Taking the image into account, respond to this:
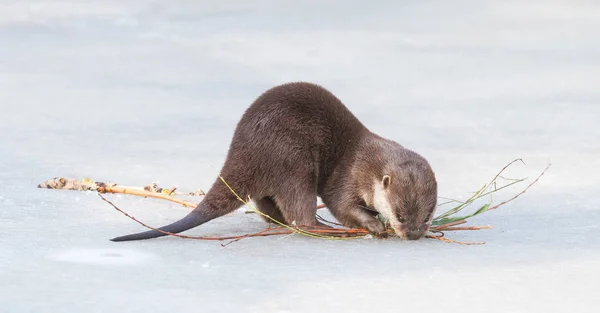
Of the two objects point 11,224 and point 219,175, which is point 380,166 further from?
point 11,224

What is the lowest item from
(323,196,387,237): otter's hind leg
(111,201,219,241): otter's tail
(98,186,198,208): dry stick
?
(111,201,219,241): otter's tail

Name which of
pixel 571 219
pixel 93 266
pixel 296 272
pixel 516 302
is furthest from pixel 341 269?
pixel 571 219

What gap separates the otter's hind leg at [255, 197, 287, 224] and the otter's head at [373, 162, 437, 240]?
705 millimetres

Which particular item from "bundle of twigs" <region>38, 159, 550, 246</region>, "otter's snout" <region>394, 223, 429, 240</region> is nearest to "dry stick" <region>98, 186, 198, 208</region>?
"bundle of twigs" <region>38, 159, 550, 246</region>

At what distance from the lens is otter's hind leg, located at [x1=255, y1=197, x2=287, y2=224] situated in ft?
17.7

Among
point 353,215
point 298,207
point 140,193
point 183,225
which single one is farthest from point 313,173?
point 140,193

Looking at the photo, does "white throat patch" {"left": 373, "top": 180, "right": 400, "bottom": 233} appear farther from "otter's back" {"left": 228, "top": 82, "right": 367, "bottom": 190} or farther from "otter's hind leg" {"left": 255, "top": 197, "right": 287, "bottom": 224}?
"otter's hind leg" {"left": 255, "top": 197, "right": 287, "bottom": 224}

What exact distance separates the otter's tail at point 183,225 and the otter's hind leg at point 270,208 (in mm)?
445

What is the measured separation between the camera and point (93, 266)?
4207mm

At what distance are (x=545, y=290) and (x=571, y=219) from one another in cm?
173

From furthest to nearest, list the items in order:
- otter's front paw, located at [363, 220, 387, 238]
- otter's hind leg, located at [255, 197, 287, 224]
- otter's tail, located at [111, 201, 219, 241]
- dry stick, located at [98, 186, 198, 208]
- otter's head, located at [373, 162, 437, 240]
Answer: dry stick, located at [98, 186, 198, 208] → otter's hind leg, located at [255, 197, 287, 224] → otter's front paw, located at [363, 220, 387, 238] → otter's head, located at [373, 162, 437, 240] → otter's tail, located at [111, 201, 219, 241]

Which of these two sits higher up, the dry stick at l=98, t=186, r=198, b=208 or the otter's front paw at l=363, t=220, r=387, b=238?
the dry stick at l=98, t=186, r=198, b=208

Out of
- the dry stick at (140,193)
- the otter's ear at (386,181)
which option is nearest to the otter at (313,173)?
the otter's ear at (386,181)

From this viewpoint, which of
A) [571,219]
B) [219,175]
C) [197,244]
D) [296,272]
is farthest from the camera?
[571,219]
